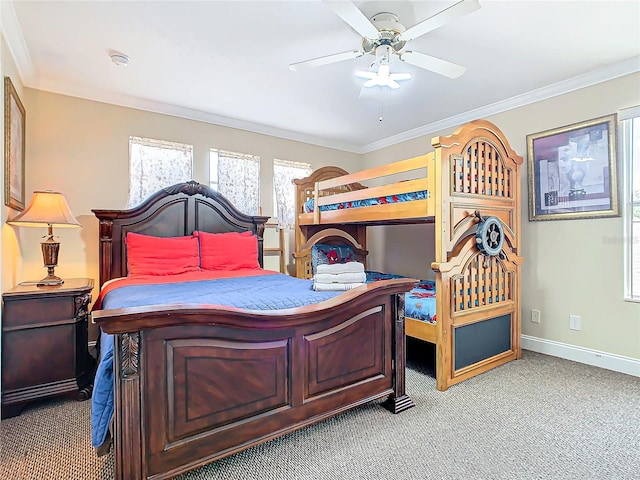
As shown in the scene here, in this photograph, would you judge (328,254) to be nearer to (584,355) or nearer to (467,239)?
(467,239)

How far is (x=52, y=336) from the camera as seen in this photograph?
2.28 meters

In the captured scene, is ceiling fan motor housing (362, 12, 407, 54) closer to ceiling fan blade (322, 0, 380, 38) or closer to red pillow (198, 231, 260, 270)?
ceiling fan blade (322, 0, 380, 38)

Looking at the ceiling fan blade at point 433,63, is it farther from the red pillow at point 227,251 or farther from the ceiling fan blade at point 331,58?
the red pillow at point 227,251

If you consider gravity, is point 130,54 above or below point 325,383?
above

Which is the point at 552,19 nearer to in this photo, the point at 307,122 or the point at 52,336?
the point at 307,122

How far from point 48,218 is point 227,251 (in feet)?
4.70

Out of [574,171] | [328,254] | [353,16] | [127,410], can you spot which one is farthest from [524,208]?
[127,410]

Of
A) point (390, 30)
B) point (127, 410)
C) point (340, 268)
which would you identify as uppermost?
point (390, 30)

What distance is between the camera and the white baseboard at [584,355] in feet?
9.10

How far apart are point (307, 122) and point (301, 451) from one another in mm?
3490

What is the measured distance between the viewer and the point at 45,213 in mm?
2475

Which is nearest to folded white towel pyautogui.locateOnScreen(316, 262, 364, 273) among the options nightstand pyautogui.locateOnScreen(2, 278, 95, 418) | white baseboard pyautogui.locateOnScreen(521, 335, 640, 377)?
nightstand pyautogui.locateOnScreen(2, 278, 95, 418)

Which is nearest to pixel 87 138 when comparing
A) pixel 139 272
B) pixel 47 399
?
pixel 139 272

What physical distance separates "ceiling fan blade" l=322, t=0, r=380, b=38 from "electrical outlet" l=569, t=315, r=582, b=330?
2952mm
